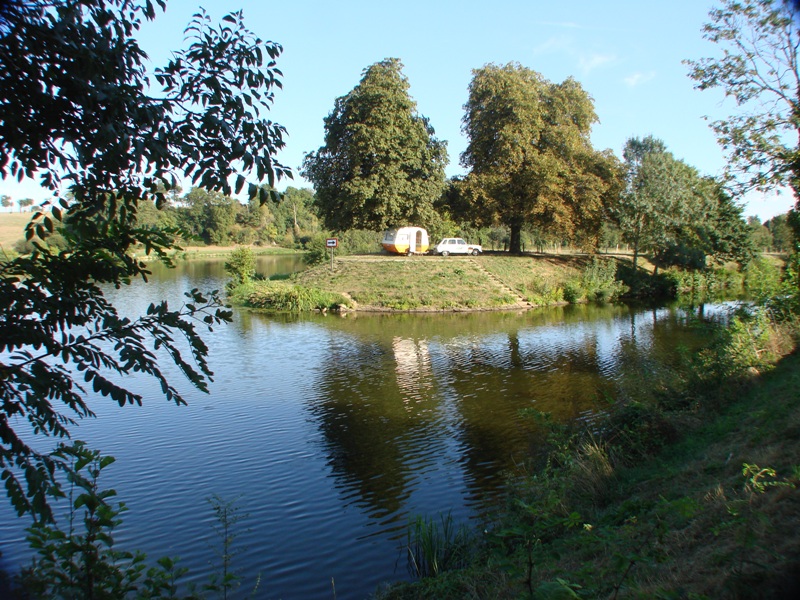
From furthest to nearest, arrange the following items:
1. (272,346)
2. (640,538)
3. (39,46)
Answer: (272,346) → (640,538) → (39,46)

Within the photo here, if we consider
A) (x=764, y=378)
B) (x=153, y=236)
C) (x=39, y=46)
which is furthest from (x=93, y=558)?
(x=764, y=378)

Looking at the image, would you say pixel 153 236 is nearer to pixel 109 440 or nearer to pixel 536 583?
pixel 536 583

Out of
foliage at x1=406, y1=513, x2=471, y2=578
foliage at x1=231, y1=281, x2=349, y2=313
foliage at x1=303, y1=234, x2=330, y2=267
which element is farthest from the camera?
foliage at x1=303, y1=234, x2=330, y2=267

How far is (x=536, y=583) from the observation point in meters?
5.84

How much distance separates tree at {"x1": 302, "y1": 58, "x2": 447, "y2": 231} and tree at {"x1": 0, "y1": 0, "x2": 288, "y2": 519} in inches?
1501

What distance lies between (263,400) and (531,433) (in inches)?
273

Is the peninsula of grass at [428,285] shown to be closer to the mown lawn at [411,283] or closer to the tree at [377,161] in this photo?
the mown lawn at [411,283]

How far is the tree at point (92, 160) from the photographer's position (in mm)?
3668

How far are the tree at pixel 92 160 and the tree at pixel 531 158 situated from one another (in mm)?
40741

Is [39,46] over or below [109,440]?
over

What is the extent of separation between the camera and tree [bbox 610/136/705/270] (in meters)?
42.5

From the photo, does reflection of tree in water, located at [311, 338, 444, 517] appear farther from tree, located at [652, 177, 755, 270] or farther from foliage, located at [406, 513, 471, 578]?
tree, located at [652, 177, 755, 270]

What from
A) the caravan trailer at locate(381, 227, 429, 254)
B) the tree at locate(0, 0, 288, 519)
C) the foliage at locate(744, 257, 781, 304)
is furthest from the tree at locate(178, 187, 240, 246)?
the tree at locate(0, 0, 288, 519)

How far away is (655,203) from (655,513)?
39946mm
